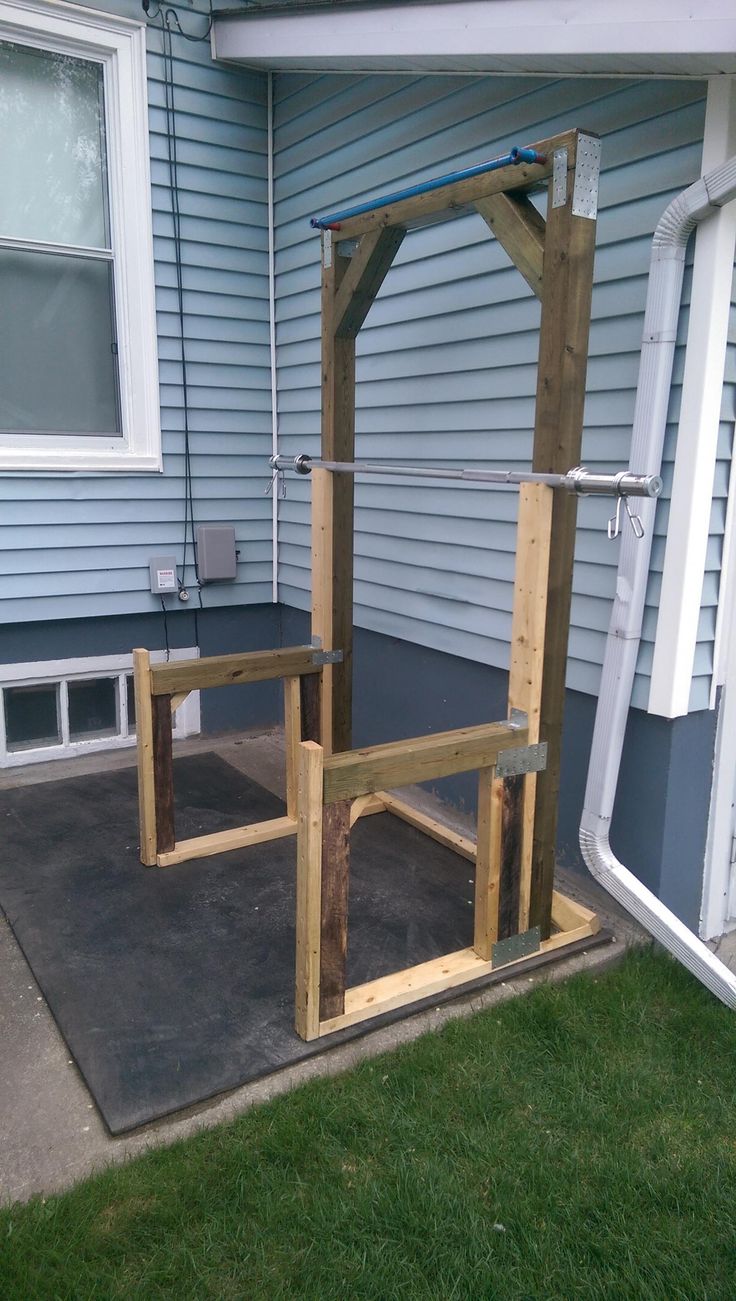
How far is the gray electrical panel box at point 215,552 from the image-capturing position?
4770mm

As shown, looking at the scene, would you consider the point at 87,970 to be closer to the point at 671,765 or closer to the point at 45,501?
the point at 671,765

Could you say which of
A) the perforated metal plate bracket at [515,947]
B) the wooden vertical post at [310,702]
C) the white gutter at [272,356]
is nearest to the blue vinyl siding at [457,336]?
the white gutter at [272,356]

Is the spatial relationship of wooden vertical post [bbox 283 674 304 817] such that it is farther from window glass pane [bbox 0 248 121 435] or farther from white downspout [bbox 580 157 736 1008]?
window glass pane [bbox 0 248 121 435]

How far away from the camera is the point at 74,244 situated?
4281 millimetres

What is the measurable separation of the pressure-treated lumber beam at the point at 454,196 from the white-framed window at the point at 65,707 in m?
2.46

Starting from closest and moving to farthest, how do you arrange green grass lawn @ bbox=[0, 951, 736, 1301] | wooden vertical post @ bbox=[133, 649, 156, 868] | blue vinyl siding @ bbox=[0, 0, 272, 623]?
green grass lawn @ bbox=[0, 951, 736, 1301], wooden vertical post @ bbox=[133, 649, 156, 868], blue vinyl siding @ bbox=[0, 0, 272, 623]

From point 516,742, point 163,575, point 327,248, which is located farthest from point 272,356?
point 516,742

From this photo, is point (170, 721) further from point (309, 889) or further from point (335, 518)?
point (309, 889)

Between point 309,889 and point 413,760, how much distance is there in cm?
45

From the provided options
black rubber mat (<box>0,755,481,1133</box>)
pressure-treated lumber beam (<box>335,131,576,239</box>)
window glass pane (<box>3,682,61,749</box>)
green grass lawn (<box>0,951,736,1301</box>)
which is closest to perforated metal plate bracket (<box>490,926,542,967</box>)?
black rubber mat (<box>0,755,481,1133</box>)

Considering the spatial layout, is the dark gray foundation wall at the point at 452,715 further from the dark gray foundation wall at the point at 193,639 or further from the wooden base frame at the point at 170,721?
the wooden base frame at the point at 170,721

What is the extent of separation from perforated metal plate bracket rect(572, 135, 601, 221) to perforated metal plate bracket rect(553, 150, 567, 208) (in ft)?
0.10

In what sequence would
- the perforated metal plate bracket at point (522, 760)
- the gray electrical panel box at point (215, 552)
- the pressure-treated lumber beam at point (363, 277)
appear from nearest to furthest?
the perforated metal plate bracket at point (522, 760) < the pressure-treated lumber beam at point (363, 277) < the gray electrical panel box at point (215, 552)

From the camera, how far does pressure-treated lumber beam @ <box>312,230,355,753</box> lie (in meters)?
3.49
